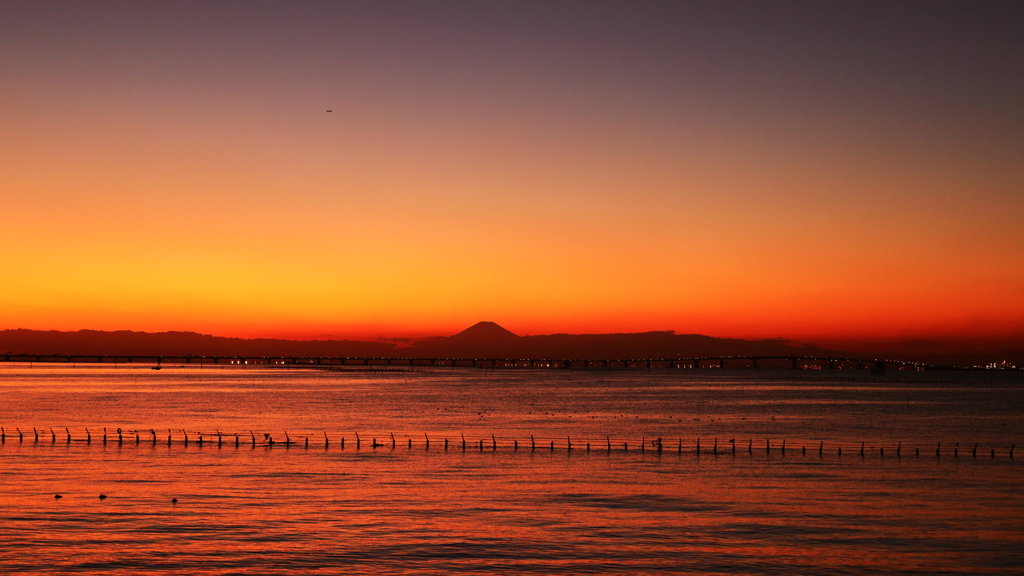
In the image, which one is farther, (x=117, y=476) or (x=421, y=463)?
(x=421, y=463)

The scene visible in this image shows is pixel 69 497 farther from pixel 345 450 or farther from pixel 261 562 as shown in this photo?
pixel 345 450

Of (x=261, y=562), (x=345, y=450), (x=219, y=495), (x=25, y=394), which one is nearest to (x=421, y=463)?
(x=345, y=450)

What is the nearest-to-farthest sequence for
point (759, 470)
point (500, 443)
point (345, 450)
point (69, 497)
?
point (69, 497), point (759, 470), point (345, 450), point (500, 443)

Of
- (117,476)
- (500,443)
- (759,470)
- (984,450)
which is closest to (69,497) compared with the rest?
(117,476)

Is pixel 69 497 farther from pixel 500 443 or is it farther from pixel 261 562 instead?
pixel 500 443

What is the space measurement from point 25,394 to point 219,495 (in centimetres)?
15663

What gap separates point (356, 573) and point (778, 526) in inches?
991

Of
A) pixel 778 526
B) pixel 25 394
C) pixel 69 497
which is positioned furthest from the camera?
pixel 25 394

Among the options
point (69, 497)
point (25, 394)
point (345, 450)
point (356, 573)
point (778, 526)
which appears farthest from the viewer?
point (25, 394)

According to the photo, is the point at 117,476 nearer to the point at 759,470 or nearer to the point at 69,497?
the point at 69,497

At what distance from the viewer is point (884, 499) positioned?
203 feet

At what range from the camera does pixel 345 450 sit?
288 ft

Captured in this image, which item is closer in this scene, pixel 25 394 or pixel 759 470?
pixel 759 470

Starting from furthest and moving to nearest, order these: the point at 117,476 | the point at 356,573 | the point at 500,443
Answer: the point at 500,443, the point at 117,476, the point at 356,573
